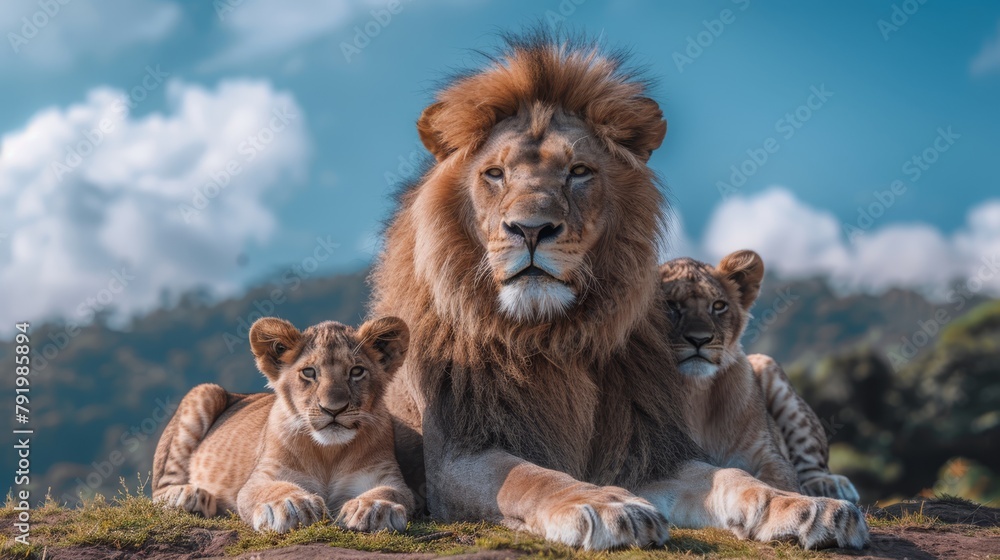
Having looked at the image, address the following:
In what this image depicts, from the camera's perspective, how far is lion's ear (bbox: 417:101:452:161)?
5699 millimetres

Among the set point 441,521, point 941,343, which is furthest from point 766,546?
point 941,343

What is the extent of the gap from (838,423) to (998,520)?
15.4 meters

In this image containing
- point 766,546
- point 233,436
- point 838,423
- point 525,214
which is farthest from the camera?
point 838,423

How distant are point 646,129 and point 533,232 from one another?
4.22 ft

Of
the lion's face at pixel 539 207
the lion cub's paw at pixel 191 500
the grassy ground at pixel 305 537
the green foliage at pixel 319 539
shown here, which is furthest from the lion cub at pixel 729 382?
the lion cub's paw at pixel 191 500

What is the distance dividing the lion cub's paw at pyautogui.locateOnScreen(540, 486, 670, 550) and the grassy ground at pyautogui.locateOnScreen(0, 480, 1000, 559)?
0.21 feet

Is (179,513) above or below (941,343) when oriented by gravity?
below

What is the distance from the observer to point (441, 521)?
17.0ft

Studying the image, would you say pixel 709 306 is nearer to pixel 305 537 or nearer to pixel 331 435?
pixel 331 435

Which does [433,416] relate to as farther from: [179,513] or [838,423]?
[838,423]

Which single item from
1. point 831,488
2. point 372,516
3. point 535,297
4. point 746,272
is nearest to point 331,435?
point 372,516

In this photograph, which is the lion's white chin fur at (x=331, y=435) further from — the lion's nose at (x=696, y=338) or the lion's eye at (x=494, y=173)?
the lion's nose at (x=696, y=338)

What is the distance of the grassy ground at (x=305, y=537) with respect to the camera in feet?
Answer: 13.7

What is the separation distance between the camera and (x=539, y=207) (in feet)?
15.6
